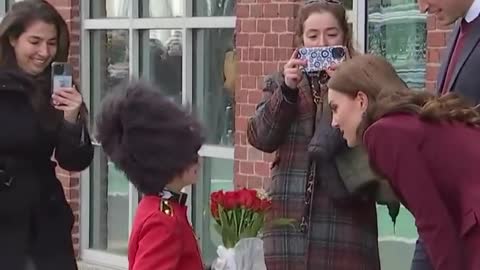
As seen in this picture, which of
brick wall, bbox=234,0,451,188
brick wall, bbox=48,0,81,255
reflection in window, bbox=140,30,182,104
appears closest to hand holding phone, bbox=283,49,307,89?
brick wall, bbox=234,0,451,188

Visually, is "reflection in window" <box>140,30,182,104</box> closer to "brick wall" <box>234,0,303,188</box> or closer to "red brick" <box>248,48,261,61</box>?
"brick wall" <box>234,0,303,188</box>

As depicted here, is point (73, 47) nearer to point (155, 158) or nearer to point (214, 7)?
point (214, 7)

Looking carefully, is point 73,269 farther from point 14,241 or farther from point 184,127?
point 184,127

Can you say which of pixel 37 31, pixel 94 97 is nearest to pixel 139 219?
pixel 37 31

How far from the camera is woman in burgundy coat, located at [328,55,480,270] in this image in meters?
4.09

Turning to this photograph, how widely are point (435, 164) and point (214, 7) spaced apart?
4.88 m

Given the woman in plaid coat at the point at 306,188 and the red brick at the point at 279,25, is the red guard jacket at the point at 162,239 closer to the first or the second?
the woman in plaid coat at the point at 306,188

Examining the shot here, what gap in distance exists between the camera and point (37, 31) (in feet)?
19.3

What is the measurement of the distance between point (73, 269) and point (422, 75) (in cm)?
232

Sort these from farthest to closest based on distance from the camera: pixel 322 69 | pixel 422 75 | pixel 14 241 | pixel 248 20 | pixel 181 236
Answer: pixel 248 20 → pixel 422 75 → pixel 14 241 → pixel 322 69 → pixel 181 236

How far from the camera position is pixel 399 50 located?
289 inches

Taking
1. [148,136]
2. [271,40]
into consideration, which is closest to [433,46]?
[271,40]

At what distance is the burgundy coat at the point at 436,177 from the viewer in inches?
161

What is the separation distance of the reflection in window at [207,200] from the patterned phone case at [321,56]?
11.8 ft
